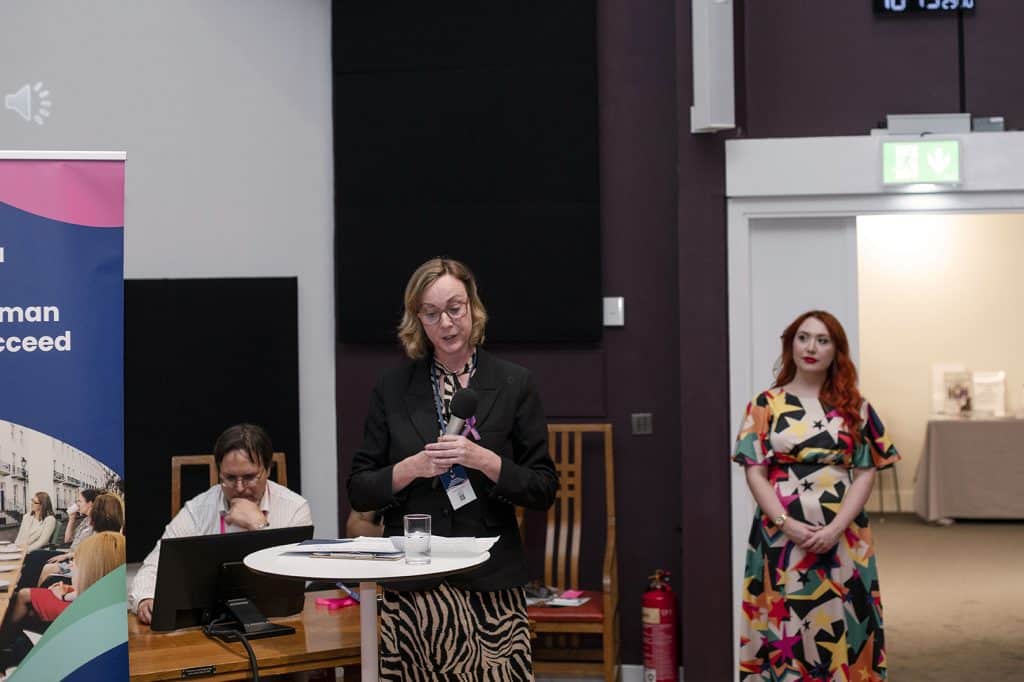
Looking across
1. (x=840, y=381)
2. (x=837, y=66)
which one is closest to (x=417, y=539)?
(x=840, y=381)

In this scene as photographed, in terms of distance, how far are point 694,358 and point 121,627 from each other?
3122mm

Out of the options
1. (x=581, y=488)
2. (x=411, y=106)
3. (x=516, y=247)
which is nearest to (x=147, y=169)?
(x=411, y=106)

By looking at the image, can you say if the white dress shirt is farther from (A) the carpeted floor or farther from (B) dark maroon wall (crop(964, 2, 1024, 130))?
(B) dark maroon wall (crop(964, 2, 1024, 130))

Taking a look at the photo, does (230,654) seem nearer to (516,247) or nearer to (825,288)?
(516,247)

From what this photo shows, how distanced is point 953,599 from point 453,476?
16.7ft

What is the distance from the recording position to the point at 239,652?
311 cm

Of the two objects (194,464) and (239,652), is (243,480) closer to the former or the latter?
(239,652)

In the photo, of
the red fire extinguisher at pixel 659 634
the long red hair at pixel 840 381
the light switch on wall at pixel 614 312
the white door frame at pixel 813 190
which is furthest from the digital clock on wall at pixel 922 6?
the red fire extinguisher at pixel 659 634

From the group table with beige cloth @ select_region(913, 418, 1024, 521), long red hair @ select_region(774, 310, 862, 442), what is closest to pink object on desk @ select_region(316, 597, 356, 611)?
long red hair @ select_region(774, 310, 862, 442)

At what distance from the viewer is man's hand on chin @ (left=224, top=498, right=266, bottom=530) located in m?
4.13

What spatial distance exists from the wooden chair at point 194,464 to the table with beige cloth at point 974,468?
6.46m

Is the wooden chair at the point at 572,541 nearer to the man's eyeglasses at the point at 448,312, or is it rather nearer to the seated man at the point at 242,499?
the seated man at the point at 242,499

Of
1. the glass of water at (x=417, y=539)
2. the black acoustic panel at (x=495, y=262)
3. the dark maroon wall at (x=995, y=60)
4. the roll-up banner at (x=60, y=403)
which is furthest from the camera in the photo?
the black acoustic panel at (x=495, y=262)

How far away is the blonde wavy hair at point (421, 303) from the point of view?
2967mm
